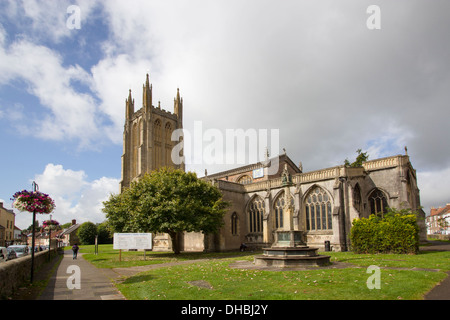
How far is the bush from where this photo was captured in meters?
21.5

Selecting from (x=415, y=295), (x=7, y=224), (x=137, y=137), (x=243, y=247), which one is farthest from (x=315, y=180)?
(x=7, y=224)

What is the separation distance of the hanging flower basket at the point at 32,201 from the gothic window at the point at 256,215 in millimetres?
26579

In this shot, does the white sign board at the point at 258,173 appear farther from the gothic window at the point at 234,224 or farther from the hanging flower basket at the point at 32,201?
the hanging flower basket at the point at 32,201

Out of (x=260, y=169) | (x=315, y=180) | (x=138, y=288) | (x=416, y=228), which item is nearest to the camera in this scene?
(x=138, y=288)

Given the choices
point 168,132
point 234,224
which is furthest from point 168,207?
point 168,132

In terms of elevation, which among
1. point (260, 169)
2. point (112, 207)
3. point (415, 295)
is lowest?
point (415, 295)

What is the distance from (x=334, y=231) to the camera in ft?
93.9

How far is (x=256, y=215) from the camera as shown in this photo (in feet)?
123

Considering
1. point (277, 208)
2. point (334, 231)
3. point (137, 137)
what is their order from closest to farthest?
point (334, 231) < point (277, 208) < point (137, 137)

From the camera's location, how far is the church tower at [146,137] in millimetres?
59188

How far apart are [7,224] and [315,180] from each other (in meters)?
65.6

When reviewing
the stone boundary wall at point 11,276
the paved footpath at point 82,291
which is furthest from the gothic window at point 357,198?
the stone boundary wall at point 11,276
